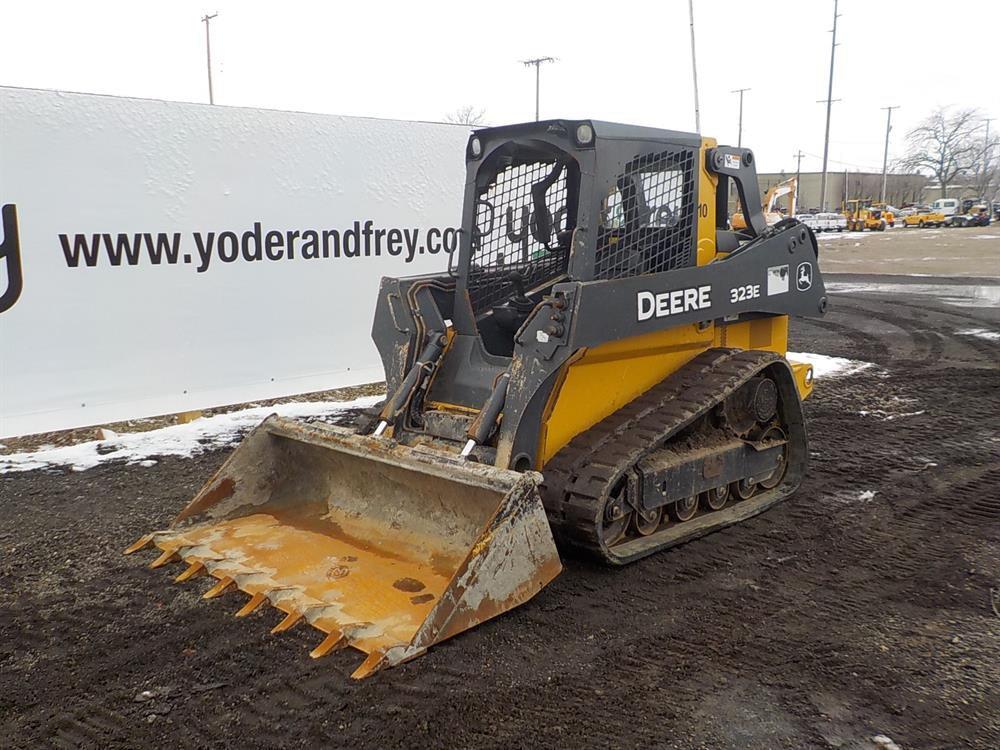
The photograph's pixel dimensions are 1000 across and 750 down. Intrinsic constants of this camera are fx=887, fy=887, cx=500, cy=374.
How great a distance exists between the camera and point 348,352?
8.77 m

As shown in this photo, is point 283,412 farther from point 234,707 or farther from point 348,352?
point 234,707

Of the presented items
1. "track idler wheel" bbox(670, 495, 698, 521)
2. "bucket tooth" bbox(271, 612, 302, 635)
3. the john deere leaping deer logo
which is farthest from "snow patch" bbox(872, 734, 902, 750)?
the john deere leaping deer logo

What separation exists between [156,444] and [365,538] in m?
3.36

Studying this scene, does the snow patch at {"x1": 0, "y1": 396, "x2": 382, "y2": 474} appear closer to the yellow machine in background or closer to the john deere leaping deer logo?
the john deere leaping deer logo

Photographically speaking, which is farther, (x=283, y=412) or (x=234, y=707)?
(x=283, y=412)

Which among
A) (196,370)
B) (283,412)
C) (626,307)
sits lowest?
(283,412)

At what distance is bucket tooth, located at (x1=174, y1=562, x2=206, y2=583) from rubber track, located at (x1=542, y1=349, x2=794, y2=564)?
177cm

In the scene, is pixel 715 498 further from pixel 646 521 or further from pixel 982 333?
pixel 982 333

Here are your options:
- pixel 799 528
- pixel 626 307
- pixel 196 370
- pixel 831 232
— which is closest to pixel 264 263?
pixel 196 370

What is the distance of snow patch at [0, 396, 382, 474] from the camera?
6.72 meters

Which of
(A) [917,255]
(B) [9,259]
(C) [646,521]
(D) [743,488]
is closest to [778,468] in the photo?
(D) [743,488]

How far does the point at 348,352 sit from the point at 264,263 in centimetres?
129

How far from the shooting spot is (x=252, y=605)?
4.01 metres

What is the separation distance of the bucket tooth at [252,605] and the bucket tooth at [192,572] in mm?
519
